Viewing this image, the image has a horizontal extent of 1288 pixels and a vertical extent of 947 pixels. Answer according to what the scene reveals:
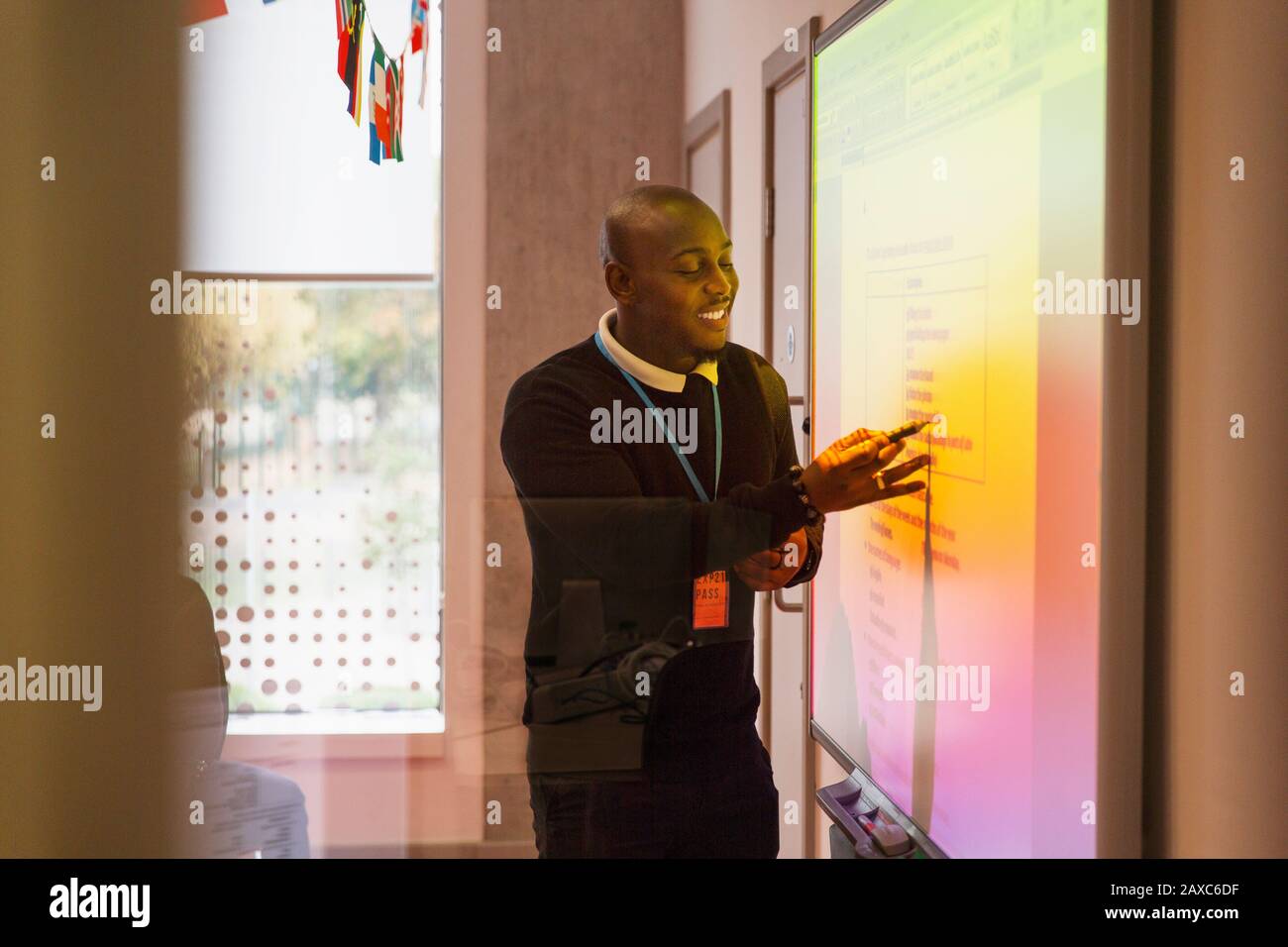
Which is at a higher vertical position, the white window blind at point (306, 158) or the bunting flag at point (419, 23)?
the bunting flag at point (419, 23)

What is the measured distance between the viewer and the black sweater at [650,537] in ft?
5.33

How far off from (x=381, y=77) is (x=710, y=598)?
3.07ft

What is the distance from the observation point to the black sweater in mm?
1625

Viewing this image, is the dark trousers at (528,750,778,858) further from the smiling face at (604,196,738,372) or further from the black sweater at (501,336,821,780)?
the smiling face at (604,196,738,372)

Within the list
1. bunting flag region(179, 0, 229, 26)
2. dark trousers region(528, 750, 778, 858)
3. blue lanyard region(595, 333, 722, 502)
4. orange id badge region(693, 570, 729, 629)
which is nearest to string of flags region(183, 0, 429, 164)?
bunting flag region(179, 0, 229, 26)

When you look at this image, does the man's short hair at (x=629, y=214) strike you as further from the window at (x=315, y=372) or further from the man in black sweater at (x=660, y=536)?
the window at (x=315, y=372)

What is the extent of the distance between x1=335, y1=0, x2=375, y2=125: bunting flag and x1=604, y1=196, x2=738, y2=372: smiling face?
473 millimetres

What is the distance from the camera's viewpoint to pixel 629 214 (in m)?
1.66

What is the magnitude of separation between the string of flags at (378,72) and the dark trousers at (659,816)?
100 centimetres

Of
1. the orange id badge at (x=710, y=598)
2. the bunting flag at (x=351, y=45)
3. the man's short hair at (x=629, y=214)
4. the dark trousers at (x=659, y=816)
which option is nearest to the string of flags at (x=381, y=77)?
the bunting flag at (x=351, y=45)

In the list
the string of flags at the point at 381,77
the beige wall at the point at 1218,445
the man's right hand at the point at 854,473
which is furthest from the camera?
the string of flags at the point at 381,77

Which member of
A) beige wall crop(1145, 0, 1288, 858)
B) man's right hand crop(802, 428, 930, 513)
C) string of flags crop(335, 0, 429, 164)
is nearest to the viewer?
beige wall crop(1145, 0, 1288, 858)

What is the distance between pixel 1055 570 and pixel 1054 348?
25cm
